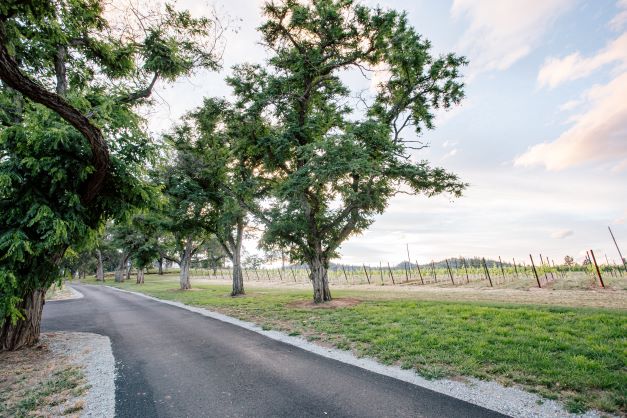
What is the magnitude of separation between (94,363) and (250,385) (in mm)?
4068

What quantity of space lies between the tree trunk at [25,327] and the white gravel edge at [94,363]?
0.59 meters

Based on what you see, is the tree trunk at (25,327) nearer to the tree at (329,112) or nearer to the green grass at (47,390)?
the green grass at (47,390)

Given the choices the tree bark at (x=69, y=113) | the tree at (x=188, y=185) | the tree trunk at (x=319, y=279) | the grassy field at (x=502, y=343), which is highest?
the tree at (x=188, y=185)

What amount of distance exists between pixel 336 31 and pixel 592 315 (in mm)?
14177

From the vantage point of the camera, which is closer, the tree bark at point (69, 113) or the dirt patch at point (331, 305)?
the tree bark at point (69, 113)

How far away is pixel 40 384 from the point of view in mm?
5293

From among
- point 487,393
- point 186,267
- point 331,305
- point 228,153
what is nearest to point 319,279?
point 331,305

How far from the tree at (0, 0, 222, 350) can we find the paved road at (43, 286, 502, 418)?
9.53 ft

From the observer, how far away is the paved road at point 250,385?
159 inches

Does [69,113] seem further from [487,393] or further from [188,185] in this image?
[188,185]

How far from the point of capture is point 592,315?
837cm

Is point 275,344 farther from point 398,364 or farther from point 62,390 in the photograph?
point 62,390

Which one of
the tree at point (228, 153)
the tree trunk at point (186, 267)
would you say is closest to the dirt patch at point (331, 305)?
the tree at point (228, 153)

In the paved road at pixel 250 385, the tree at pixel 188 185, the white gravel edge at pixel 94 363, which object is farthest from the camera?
the tree at pixel 188 185
